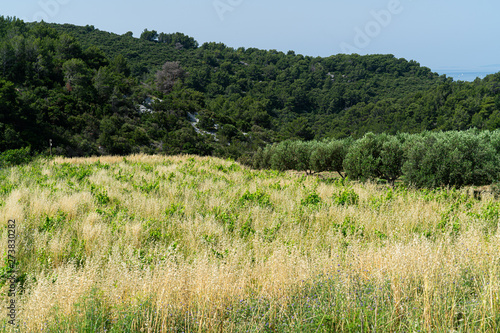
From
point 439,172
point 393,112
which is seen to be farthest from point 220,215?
point 393,112

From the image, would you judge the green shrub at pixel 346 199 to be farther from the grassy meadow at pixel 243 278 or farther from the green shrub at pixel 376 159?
the green shrub at pixel 376 159

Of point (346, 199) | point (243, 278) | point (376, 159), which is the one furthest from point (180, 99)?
point (243, 278)

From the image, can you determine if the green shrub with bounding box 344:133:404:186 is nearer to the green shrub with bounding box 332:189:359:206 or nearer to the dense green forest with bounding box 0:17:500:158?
the green shrub with bounding box 332:189:359:206

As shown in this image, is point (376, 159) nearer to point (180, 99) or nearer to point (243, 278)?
point (243, 278)

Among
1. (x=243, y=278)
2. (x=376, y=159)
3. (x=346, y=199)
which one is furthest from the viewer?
(x=376, y=159)

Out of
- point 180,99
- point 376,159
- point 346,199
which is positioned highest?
point 180,99

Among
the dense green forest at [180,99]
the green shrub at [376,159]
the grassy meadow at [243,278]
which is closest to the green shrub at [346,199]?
the grassy meadow at [243,278]

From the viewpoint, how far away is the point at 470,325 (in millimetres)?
2510

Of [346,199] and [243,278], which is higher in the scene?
[346,199]

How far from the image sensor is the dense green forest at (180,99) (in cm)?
3775

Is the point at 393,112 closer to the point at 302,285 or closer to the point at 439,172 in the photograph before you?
the point at 439,172

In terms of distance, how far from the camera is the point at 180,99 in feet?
188

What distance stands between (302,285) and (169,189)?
6.19m

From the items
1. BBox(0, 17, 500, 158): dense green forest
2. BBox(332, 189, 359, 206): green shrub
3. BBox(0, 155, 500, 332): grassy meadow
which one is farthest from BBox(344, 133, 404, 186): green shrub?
BBox(0, 17, 500, 158): dense green forest
